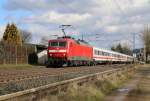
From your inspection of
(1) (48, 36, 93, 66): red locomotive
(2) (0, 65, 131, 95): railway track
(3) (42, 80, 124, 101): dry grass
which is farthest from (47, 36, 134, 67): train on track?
(3) (42, 80, 124, 101): dry grass

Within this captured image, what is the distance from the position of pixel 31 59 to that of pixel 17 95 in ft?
166

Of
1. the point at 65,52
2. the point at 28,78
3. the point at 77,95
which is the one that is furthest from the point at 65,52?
the point at 77,95

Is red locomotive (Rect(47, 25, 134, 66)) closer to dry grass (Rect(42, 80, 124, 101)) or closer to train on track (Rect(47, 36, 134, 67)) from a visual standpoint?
train on track (Rect(47, 36, 134, 67))

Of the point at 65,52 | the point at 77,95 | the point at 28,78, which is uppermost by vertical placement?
the point at 65,52

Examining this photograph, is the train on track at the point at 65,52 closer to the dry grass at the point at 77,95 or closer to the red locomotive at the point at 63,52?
the red locomotive at the point at 63,52

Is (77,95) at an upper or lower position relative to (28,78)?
lower

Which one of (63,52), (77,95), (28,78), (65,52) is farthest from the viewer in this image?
(63,52)

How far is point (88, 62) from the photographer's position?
2265 inches

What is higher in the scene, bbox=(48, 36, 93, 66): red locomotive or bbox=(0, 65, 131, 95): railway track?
bbox=(48, 36, 93, 66): red locomotive

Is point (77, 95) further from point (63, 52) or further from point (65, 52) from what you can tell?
point (63, 52)

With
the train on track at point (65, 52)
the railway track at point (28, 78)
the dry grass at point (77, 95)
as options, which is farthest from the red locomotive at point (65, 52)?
the dry grass at point (77, 95)

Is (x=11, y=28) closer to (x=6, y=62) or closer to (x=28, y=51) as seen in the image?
(x=28, y=51)

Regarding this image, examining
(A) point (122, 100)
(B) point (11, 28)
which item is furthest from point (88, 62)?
(A) point (122, 100)

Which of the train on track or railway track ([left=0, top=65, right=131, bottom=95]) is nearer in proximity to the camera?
railway track ([left=0, top=65, right=131, bottom=95])
